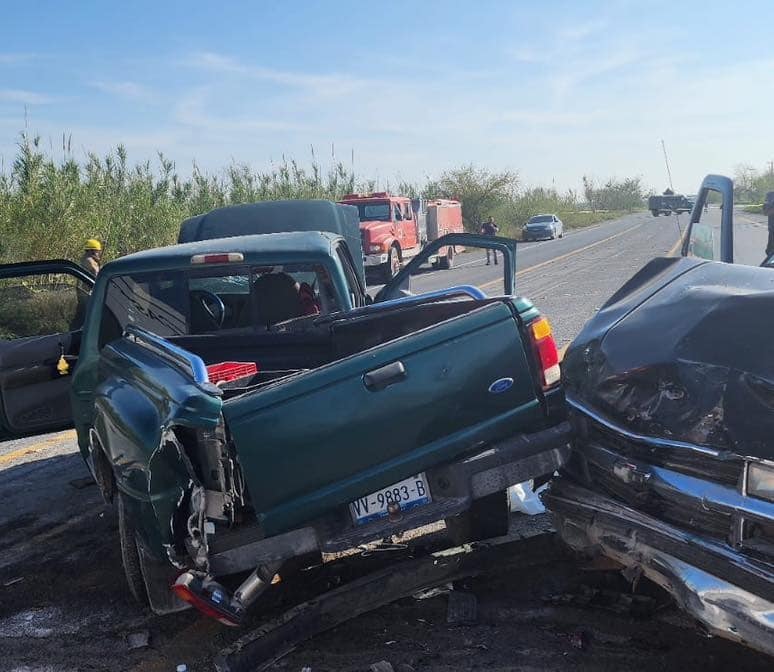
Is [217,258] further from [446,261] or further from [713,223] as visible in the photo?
[446,261]

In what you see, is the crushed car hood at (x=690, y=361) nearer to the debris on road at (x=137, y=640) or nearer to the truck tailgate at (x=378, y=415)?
the truck tailgate at (x=378, y=415)

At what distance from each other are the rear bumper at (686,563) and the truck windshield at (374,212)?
24787mm

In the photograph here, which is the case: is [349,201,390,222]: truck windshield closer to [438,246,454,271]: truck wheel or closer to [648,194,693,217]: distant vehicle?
[438,246,454,271]: truck wheel

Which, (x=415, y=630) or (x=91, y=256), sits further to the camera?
(x=91, y=256)

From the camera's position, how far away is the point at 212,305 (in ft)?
19.4

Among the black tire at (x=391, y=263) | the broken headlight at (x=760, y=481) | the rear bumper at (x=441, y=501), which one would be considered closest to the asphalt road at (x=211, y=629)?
the rear bumper at (x=441, y=501)

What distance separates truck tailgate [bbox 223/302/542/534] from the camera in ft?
11.0

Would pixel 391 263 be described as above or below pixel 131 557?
below

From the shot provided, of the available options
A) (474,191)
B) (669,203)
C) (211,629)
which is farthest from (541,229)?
(211,629)

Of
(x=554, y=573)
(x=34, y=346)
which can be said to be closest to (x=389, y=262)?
(x=34, y=346)

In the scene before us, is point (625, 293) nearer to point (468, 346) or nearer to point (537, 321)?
point (537, 321)

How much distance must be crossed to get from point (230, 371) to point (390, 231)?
75.7ft

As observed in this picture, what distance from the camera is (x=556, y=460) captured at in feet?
12.2

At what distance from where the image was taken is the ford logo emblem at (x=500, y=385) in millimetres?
3650
